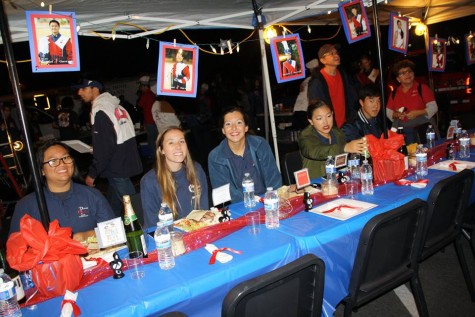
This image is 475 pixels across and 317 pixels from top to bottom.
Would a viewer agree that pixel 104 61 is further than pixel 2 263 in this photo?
Yes

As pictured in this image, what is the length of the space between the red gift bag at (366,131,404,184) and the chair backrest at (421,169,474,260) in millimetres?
513

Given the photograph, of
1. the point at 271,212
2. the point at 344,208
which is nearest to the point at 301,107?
the point at 344,208

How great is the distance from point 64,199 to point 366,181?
86.1 inches

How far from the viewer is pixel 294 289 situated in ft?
4.69

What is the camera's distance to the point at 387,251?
189cm

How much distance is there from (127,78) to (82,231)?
36.9 feet

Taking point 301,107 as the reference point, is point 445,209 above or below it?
below

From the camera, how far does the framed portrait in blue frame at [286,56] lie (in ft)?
12.9

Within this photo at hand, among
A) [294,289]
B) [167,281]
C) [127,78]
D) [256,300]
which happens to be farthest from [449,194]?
[127,78]

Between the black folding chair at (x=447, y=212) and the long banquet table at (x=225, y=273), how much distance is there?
246 millimetres

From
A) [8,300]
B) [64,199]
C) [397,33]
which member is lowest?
[8,300]

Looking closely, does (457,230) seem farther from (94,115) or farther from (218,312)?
(94,115)

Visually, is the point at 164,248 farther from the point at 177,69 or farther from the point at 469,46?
the point at 469,46

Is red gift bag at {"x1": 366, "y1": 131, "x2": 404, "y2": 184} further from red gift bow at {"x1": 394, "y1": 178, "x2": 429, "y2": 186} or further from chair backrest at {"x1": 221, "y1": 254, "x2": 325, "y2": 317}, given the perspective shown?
chair backrest at {"x1": 221, "y1": 254, "x2": 325, "y2": 317}
